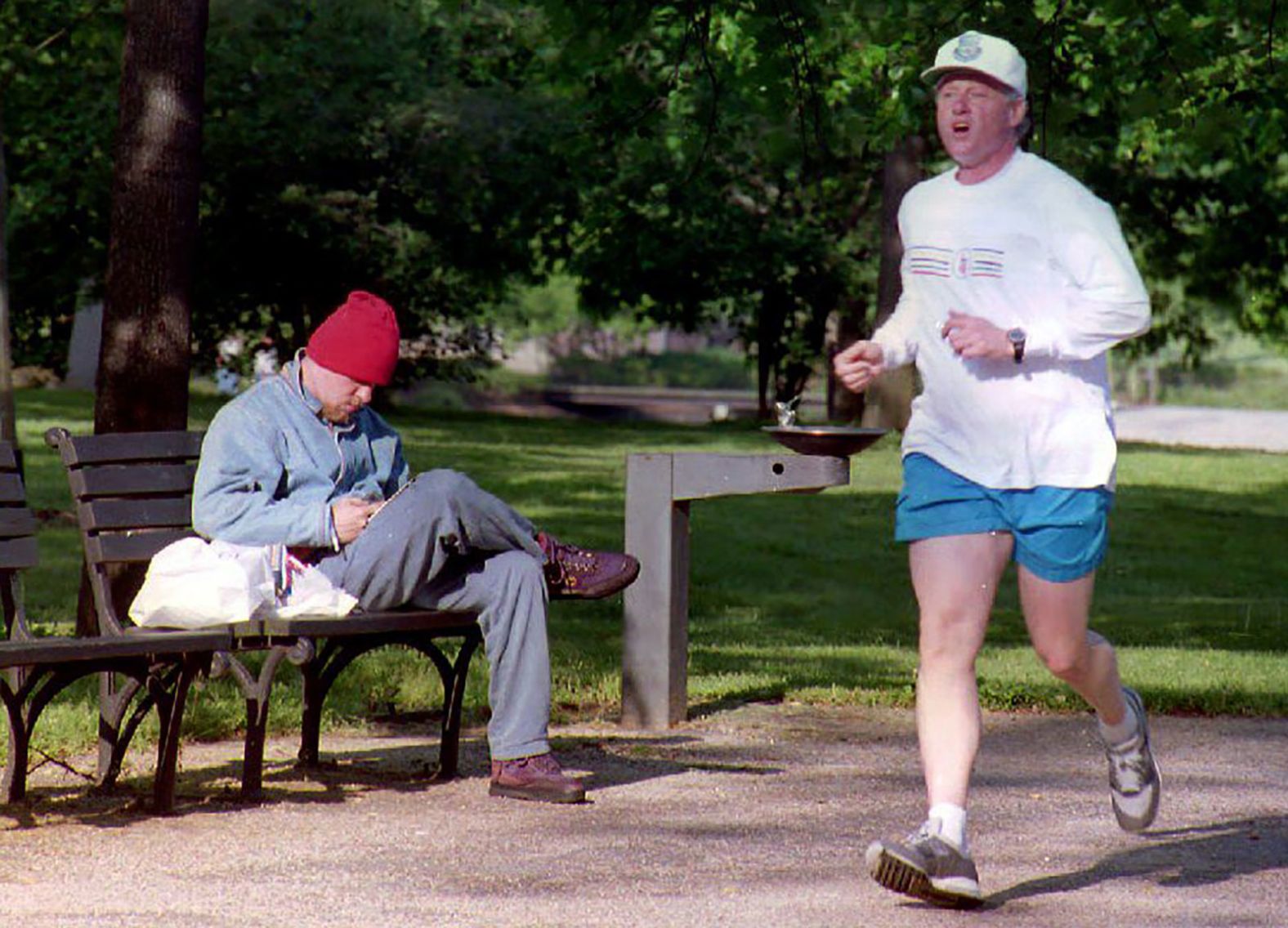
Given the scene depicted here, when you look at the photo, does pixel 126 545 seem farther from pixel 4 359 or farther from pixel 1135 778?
pixel 4 359

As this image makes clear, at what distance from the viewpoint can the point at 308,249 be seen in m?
33.1

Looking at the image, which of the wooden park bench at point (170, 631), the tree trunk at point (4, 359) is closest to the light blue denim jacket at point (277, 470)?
the wooden park bench at point (170, 631)

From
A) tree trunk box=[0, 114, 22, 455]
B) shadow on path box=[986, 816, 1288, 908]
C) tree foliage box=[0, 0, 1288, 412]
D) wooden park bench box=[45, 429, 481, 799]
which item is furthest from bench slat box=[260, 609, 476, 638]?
tree foliage box=[0, 0, 1288, 412]

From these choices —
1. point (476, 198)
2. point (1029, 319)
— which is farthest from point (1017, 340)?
point (476, 198)

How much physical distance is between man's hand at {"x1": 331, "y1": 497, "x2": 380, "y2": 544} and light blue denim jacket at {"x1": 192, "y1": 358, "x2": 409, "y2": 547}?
23mm

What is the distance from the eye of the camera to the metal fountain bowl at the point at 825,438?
658 centimetres

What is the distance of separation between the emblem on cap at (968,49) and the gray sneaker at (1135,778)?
166 cm

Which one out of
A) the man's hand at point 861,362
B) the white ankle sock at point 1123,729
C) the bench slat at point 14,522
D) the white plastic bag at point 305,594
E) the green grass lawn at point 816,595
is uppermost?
the man's hand at point 861,362

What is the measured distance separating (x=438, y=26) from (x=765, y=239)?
19.5 ft

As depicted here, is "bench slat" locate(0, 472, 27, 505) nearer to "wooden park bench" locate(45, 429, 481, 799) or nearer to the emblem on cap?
"wooden park bench" locate(45, 429, 481, 799)

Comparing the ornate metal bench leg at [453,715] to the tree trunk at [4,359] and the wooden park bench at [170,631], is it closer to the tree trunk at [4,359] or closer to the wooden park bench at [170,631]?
the wooden park bench at [170,631]

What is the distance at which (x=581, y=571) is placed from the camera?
22.8 feet

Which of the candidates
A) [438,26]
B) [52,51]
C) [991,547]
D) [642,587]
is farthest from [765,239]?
[991,547]

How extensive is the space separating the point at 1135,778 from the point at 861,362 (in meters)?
1.33
